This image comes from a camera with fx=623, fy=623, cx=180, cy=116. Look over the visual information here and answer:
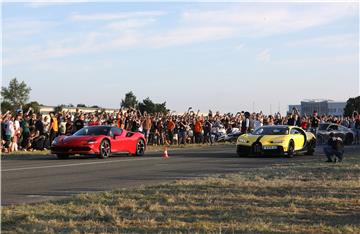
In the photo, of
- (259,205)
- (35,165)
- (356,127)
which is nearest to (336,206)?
(259,205)

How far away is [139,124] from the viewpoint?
105 feet

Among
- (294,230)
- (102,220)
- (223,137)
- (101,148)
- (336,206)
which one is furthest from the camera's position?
(223,137)

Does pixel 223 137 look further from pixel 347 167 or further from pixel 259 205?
pixel 259 205

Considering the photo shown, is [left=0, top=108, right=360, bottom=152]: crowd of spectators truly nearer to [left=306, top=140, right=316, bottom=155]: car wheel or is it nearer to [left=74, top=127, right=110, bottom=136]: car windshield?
[left=74, top=127, right=110, bottom=136]: car windshield

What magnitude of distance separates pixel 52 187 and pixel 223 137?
88.4ft

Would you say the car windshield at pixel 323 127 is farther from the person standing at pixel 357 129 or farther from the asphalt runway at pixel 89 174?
the asphalt runway at pixel 89 174

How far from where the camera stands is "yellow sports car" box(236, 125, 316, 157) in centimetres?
2366

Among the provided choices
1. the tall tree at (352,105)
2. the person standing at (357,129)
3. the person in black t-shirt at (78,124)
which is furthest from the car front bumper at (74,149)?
the tall tree at (352,105)

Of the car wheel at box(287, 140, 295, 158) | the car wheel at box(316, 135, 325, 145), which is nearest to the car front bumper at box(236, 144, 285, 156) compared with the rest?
the car wheel at box(287, 140, 295, 158)

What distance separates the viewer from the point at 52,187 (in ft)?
44.4

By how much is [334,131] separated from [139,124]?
42.4 feet

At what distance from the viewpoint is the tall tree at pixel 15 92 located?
123 meters

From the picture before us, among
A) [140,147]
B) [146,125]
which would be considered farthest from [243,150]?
[146,125]

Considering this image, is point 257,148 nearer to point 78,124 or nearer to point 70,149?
point 70,149
